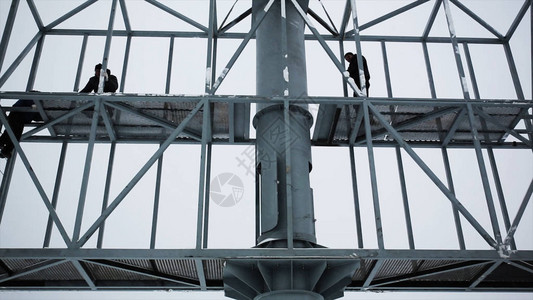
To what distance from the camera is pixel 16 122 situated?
1229 cm

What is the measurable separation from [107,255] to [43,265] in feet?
5.70

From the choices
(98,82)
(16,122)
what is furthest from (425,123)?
(16,122)

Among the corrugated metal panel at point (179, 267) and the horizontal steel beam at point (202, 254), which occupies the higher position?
the corrugated metal panel at point (179, 267)

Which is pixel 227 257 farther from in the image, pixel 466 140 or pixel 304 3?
pixel 466 140

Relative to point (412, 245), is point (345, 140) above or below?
above

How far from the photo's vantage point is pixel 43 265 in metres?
9.84

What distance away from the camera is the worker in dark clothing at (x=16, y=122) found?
11.9m

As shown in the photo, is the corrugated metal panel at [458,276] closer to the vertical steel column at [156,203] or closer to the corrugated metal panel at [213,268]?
the corrugated metal panel at [213,268]

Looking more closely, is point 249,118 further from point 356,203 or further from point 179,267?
point 179,267

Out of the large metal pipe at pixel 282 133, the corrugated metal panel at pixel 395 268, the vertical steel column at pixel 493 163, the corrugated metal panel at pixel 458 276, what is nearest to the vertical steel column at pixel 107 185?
the large metal pipe at pixel 282 133

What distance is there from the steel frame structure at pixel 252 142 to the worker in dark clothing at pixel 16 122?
0.79ft

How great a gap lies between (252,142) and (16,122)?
5784 mm

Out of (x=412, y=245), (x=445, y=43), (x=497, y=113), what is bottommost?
(x=412, y=245)

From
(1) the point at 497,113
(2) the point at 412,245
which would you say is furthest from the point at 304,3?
(2) the point at 412,245
